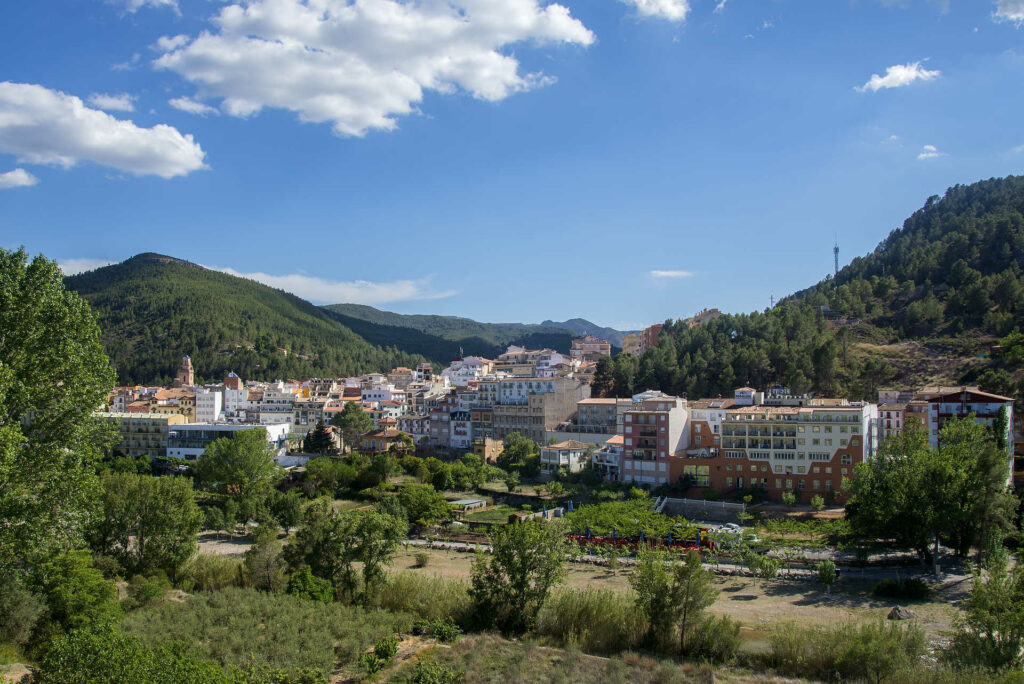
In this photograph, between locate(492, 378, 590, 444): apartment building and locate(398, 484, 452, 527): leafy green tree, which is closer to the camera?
locate(398, 484, 452, 527): leafy green tree

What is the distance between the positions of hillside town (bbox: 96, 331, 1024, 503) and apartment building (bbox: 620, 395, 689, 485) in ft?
0.26

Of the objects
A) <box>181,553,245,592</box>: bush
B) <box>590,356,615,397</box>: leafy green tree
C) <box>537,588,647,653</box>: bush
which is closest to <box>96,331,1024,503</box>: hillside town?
<box>590,356,615,397</box>: leafy green tree

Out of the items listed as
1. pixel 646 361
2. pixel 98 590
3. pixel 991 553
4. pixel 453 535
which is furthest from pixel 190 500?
pixel 646 361

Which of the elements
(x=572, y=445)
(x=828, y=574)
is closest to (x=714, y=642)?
(x=828, y=574)

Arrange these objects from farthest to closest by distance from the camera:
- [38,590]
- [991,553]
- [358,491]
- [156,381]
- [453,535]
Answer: [156,381] → [358,491] → [453,535] → [991,553] → [38,590]

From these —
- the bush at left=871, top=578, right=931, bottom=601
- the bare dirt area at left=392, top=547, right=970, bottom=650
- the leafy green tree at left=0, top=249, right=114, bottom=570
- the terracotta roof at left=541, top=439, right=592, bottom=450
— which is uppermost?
the leafy green tree at left=0, top=249, right=114, bottom=570

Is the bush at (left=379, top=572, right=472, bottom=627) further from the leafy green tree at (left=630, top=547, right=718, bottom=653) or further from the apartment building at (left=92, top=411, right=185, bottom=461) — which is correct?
the apartment building at (left=92, top=411, right=185, bottom=461)

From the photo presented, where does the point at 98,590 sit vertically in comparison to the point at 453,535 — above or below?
above

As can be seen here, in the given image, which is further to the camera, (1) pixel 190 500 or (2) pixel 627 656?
(1) pixel 190 500

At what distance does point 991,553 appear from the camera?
66.4ft

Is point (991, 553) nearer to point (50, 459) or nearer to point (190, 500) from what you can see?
point (50, 459)

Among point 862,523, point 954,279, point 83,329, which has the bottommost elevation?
point 862,523

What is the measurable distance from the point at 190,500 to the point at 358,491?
71.0ft

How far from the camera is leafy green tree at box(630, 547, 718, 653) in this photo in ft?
63.1
